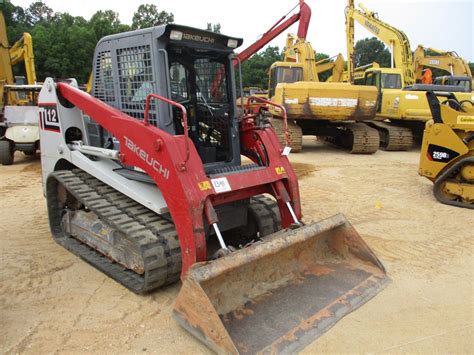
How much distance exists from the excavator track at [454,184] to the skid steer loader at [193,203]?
3158 mm

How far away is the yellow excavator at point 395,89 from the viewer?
37.6 ft

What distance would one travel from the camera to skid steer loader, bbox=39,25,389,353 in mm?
2859

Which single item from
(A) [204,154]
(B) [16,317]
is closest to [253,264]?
(A) [204,154]

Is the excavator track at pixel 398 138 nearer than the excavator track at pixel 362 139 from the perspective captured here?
No

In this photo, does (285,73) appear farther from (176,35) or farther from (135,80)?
(176,35)

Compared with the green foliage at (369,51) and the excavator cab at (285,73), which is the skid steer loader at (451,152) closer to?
the excavator cab at (285,73)

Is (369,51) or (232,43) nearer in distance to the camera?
(232,43)

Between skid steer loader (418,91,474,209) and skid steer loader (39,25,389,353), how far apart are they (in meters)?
3.21

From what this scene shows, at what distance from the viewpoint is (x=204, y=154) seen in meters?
4.10

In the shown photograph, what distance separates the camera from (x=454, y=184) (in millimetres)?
6035

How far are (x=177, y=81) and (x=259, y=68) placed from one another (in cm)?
4403

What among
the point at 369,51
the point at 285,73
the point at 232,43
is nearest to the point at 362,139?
the point at 285,73

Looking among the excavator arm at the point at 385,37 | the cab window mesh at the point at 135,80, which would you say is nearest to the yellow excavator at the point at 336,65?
the excavator arm at the point at 385,37

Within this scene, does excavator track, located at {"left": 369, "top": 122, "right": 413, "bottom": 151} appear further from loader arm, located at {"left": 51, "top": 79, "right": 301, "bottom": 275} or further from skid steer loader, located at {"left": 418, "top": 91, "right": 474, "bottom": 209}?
loader arm, located at {"left": 51, "top": 79, "right": 301, "bottom": 275}
